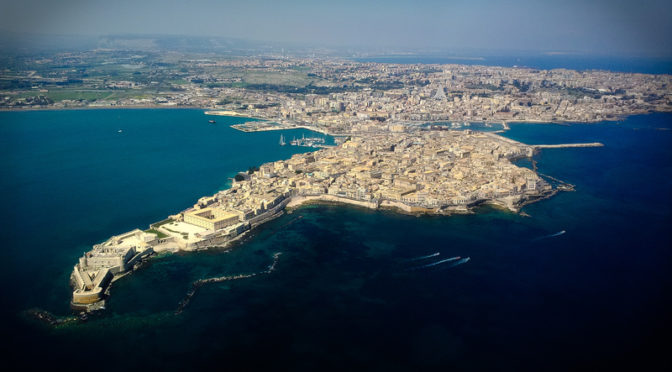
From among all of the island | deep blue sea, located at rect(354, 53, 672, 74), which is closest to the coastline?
the island

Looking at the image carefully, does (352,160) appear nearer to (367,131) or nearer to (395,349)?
(367,131)

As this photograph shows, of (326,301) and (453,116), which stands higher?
(453,116)

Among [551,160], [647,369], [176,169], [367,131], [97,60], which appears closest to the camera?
[647,369]

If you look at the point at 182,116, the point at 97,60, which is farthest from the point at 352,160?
the point at 97,60

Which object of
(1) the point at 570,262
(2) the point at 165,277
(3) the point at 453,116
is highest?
(3) the point at 453,116

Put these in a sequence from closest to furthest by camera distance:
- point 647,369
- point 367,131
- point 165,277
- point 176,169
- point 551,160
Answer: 1. point 647,369
2. point 165,277
3. point 176,169
4. point 551,160
5. point 367,131

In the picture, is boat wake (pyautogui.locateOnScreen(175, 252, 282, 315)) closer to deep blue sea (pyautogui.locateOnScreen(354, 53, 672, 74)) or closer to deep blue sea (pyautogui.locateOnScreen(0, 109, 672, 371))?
deep blue sea (pyautogui.locateOnScreen(0, 109, 672, 371))

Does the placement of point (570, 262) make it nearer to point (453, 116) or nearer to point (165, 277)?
point (165, 277)

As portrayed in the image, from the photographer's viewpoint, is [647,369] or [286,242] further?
[286,242]
